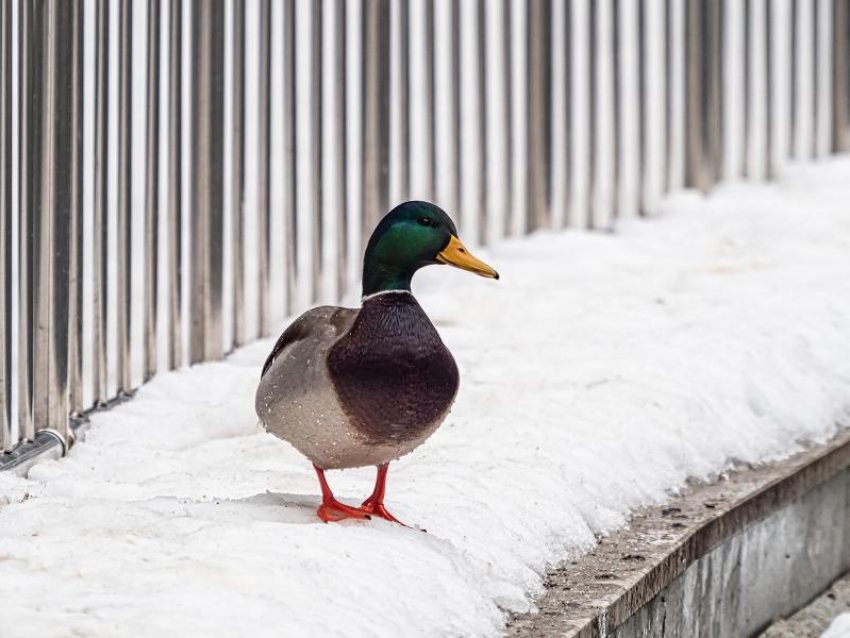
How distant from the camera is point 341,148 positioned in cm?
590

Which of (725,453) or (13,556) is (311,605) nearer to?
(13,556)

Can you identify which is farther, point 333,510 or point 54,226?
point 54,226

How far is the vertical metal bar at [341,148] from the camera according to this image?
587 centimetres

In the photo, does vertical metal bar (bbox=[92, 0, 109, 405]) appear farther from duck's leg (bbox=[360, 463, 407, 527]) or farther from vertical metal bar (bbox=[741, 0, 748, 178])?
vertical metal bar (bbox=[741, 0, 748, 178])

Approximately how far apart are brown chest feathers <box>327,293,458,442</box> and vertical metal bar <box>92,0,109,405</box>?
5.58 feet

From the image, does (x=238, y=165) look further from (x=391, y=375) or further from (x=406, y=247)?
(x=391, y=375)

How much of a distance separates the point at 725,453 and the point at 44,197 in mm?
2222

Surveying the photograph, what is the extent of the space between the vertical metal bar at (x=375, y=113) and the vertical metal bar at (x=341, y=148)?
128 mm

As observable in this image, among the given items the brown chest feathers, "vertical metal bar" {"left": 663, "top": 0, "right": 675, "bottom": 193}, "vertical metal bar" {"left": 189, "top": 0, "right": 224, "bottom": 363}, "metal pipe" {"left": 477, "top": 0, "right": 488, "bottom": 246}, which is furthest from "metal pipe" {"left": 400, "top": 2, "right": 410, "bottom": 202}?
the brown chest feathers

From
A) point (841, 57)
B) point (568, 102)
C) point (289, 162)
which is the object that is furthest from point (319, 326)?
point (841, 57)

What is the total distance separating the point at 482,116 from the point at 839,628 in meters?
3.07

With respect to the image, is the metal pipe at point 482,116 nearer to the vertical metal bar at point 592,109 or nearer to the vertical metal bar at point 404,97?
the vertical metal bar at point 404,97

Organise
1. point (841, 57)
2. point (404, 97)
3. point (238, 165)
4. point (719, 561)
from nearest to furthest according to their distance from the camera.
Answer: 1. point (719, 561)
2. point (238, 165)
3. point (404, 97)
4. point (841, 57)

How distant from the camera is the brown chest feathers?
3117 millimetres
